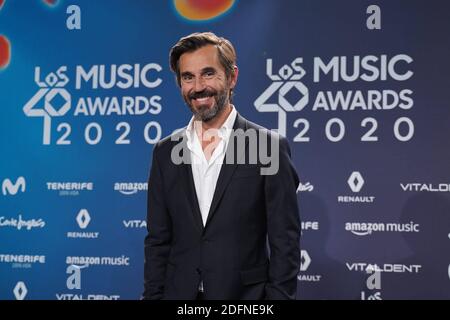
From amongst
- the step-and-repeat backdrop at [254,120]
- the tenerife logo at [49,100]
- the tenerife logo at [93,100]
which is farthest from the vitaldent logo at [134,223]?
the tenerife logo at [49,100]

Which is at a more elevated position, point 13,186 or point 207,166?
point 207,166

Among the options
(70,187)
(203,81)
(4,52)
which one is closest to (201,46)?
(203,81)

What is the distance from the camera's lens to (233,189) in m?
2.01

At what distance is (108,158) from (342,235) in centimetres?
168

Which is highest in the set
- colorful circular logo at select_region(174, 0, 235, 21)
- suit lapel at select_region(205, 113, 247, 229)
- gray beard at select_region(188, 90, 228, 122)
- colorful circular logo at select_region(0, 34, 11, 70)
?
colorful circular logo at select_region(174, 0, 235, 21)

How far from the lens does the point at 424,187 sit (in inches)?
134

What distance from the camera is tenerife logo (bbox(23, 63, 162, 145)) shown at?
154 inches

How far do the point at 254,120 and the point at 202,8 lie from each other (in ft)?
2.92

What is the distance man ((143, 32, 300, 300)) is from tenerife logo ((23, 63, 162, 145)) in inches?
70.0

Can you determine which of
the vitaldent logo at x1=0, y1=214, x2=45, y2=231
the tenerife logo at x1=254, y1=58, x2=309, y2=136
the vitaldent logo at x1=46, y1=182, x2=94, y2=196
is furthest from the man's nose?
the vitaldent logo at x1=0, y1=214, x2=45, y2=231

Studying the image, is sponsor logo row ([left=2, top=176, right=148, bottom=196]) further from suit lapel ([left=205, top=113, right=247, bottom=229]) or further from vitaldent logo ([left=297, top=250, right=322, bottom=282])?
suit lapel ([left=205, top=113, right=247, bottom=229])

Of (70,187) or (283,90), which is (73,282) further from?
(283,90)

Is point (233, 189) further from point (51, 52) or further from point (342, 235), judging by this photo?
point (51, 52)
